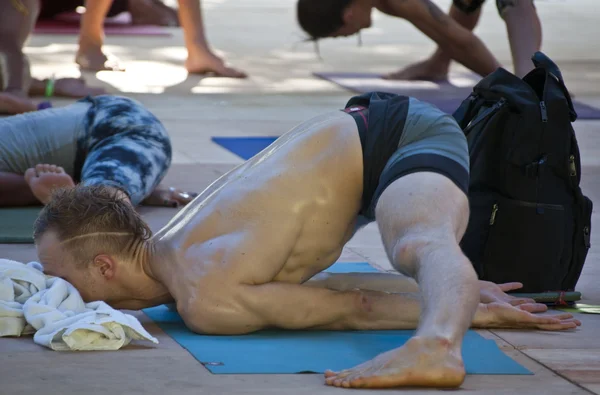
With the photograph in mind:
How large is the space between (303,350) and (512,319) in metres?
0.54

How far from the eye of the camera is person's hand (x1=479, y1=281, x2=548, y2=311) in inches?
113

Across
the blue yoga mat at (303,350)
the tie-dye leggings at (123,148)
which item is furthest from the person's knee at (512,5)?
the blue yoga mat at (303,350)

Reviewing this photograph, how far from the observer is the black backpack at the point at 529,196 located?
3027 mm

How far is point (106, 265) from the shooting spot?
8.86 ft

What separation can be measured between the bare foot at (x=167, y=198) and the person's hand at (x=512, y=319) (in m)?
1.67

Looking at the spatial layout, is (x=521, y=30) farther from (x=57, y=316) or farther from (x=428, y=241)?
(x=57, y=316)

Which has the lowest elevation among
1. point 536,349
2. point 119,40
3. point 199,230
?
point 119,40

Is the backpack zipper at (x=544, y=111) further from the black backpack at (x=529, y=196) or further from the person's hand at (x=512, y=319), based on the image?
the person's hand at (x=512, y=319)

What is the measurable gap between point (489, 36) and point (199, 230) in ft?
26.8

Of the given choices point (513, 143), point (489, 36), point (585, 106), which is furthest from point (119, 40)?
point (513, 143)

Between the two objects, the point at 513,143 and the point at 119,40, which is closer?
the point at 513,143

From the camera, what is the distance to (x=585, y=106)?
658 cm

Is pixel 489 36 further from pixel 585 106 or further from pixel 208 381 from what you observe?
pixel 208 381

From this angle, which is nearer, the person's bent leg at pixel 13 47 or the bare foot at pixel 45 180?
the bare foot at pixel 45 180
